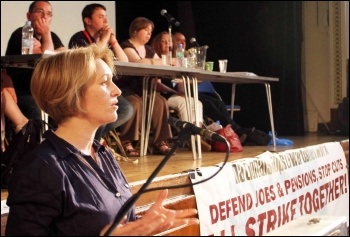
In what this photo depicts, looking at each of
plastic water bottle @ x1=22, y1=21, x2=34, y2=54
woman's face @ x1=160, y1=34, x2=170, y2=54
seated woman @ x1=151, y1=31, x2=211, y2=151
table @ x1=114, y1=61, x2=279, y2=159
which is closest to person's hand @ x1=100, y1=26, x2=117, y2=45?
table @ x1=114, y1=61, x2=279, y2=159

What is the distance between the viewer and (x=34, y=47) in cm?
295

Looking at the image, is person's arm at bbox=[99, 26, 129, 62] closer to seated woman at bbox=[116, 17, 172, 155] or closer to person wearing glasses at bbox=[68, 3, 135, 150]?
person wearing glasses at bbox=[68, 3, 135, 150]

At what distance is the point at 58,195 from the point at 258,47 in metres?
5.33

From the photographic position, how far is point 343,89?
22.0 ft

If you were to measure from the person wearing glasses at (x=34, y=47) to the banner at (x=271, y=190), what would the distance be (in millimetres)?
965

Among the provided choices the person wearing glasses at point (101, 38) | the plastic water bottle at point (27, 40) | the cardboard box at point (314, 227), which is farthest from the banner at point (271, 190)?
the cardboard box at point (314, 227)

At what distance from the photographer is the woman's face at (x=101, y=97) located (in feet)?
4.31

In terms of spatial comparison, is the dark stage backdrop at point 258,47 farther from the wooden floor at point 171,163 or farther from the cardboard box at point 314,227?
the cardboard box at point 314,227

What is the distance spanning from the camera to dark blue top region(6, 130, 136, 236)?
1165 mm

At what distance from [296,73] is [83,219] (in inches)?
212

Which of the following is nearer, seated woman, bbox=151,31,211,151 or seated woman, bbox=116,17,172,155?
seated woman, bbox=116,17,172,155

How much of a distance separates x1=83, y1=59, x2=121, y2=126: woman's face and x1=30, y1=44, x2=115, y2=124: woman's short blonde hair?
0.01 meters

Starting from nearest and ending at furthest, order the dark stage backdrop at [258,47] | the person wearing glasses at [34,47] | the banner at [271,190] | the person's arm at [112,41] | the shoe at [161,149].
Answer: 1. the banner at [271,190]
2. the person wearing glasses at [34,47]
3. the person's arm at [112,41]
4. the shoe at [161,149]
5. the dark stage backdrop at [258,47]

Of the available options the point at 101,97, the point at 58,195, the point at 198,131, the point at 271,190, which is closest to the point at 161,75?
the point at 271,190
